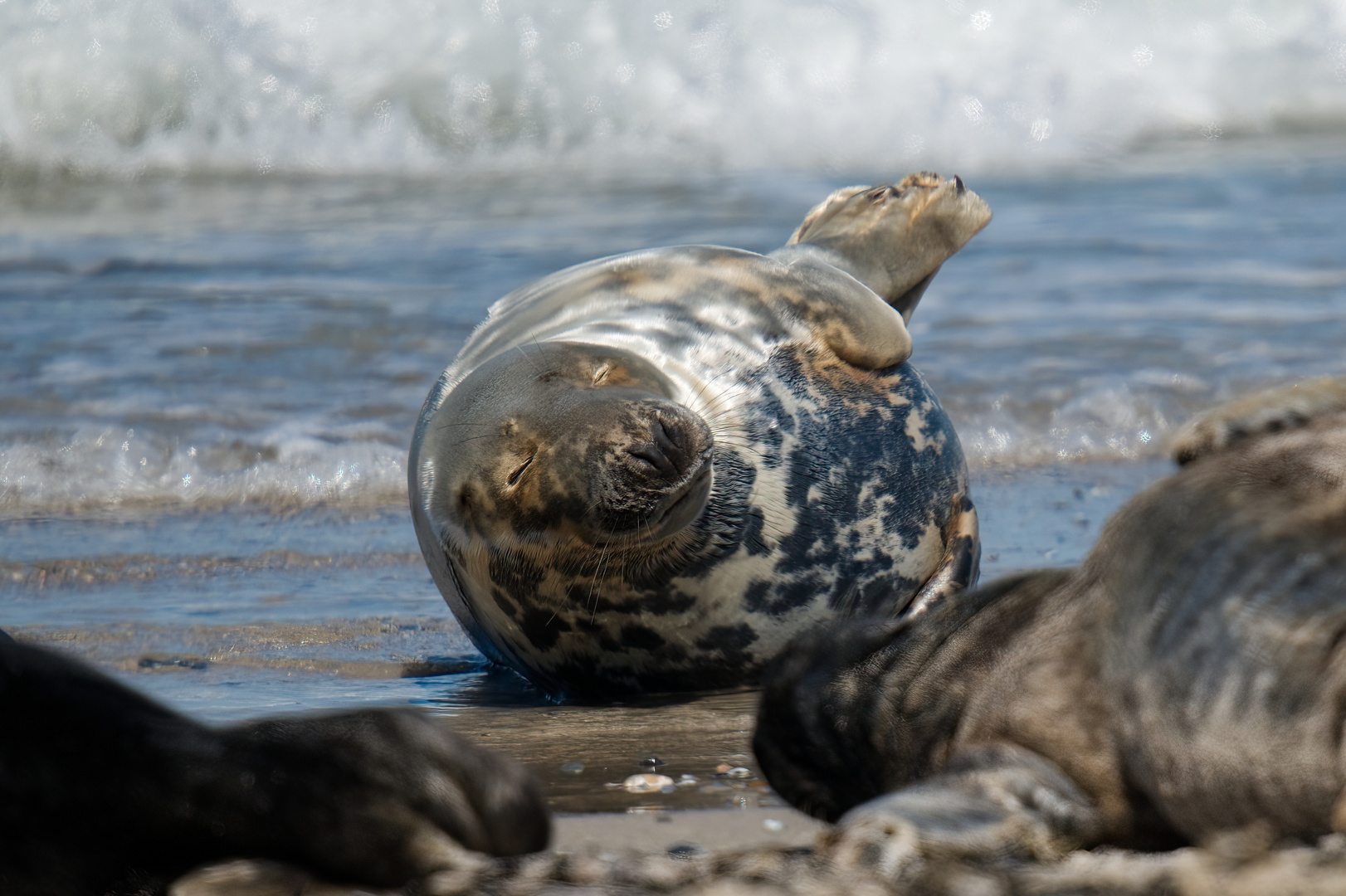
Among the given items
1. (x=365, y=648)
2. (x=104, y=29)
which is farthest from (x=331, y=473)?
(x=104, y=29)

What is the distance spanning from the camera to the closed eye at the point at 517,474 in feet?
9.92

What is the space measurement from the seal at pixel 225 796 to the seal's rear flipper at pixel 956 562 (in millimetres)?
2058

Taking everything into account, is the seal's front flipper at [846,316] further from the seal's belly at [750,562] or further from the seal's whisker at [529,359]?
the seal's whisker at [529,359]

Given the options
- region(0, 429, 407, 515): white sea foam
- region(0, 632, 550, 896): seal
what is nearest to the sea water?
region(0, 429, 407, 515): white sea foam

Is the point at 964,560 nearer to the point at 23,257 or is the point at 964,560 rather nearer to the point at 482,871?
the point at 482,871

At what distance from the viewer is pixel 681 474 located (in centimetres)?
292

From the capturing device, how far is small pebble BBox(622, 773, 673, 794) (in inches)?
101

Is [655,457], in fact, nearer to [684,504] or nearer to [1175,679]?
[684,504]

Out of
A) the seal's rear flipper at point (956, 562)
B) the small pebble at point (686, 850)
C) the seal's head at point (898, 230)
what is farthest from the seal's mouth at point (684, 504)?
the seal's head at point (898, 230)

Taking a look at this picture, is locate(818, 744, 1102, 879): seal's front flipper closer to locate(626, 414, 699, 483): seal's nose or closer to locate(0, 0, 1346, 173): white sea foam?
locate(626, 414, 699, 483): seal's nose

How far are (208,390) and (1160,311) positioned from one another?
487cm

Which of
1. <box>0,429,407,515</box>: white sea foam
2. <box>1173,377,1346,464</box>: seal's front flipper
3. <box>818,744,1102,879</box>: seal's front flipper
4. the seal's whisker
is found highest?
<box>1173,377,1346,464</box>: seal's front flipper

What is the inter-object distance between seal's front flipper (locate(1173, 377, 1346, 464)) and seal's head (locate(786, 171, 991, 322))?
9.31 ft

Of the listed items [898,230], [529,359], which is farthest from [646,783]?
[898,230]
